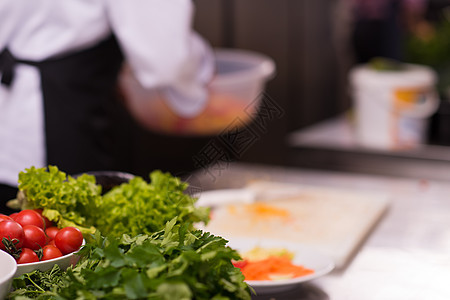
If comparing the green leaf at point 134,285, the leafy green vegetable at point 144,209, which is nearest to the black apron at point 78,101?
the leafy green vegetable at point 144,209

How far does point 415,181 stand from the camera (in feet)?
5.39

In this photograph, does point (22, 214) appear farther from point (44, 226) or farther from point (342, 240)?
point (342, 240)

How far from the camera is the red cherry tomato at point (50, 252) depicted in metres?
0.71

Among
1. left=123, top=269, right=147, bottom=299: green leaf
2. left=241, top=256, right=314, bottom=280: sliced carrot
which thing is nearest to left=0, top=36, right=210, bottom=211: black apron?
left=241, top=256, right=314, bottom=280: sliced carrot

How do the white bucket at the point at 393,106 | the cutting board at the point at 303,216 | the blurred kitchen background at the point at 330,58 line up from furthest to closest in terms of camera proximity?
the blurred kitchen background at the point at 330,58, the white bucket at the point at 393,106, the cutting board at the point at 303,216

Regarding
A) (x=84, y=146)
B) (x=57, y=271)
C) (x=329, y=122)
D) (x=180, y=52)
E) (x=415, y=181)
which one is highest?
(x=180, y=52)

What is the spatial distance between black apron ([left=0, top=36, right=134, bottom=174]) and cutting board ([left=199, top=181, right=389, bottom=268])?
0.30 m

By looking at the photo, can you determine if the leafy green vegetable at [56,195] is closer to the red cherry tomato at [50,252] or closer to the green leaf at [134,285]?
the red cherry tomato at [50,252]

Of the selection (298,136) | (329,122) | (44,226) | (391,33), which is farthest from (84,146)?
(391,33)

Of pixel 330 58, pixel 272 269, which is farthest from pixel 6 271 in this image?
pixel 330 58

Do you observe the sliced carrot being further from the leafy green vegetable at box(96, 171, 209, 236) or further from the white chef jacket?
the white chef jacket

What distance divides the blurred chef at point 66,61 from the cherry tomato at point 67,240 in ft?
1.58

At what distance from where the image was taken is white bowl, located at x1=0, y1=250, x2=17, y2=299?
632mm

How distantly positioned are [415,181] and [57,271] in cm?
119
